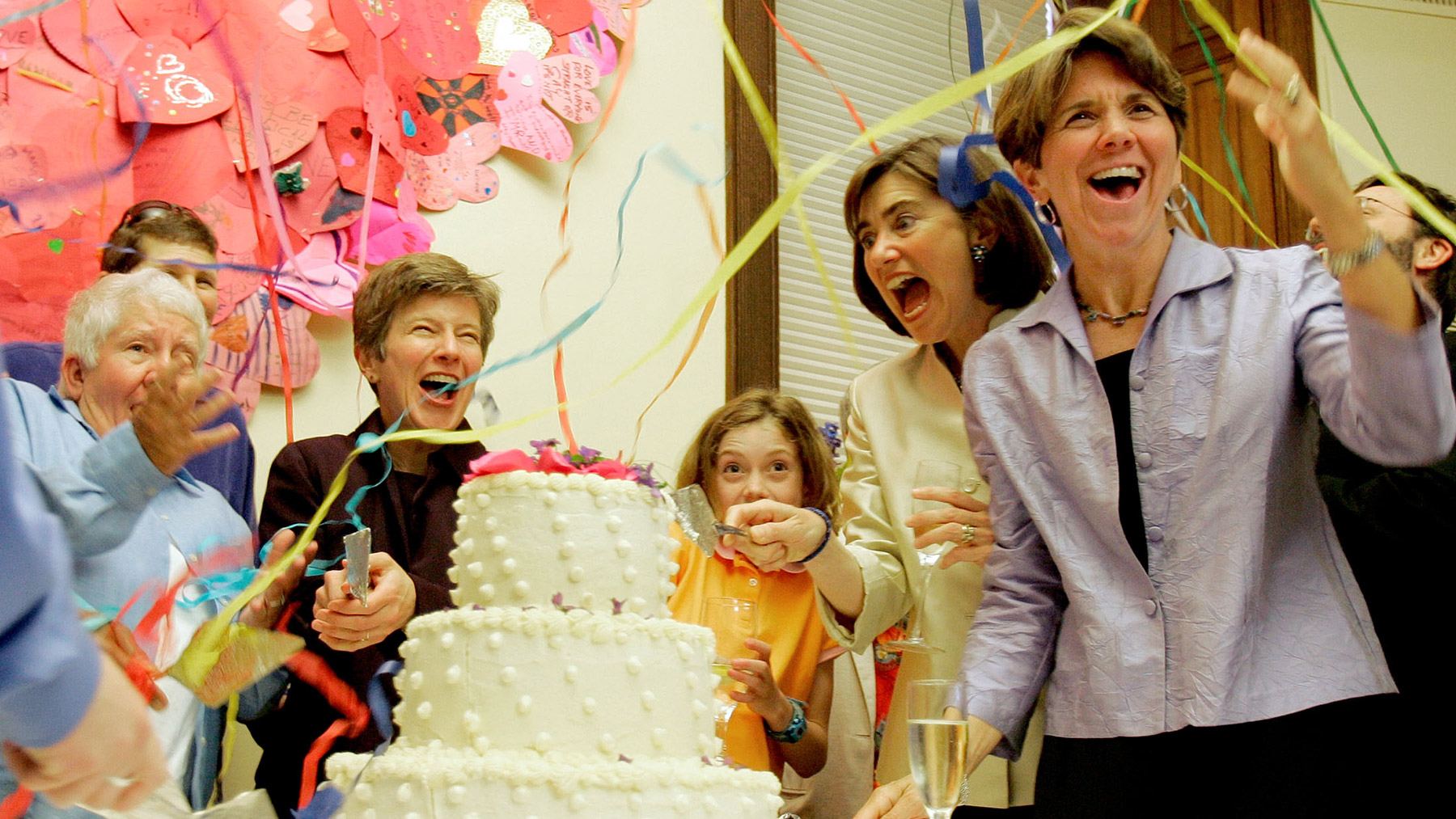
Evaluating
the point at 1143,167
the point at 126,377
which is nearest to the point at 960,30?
the point at 1143,167

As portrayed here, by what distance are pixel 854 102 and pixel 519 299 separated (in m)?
1.33

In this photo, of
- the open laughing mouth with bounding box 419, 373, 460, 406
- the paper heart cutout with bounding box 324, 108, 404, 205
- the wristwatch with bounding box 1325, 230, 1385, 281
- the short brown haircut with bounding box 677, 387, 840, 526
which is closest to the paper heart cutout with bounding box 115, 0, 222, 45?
the paper heart cutout with bounding box 324, 108, 404, 205

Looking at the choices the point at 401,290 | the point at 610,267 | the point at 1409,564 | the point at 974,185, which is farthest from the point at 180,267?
the point at 1409,564

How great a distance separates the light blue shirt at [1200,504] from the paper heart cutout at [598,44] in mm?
1731

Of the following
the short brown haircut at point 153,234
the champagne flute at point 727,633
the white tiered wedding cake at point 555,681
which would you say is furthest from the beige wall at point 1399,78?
the short brown haircut at point 153,234

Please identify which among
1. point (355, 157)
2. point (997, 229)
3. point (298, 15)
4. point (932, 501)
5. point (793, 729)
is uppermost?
point (298, 15)

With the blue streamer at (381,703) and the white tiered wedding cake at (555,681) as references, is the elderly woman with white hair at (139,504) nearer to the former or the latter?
the blue streamer at (381,703)

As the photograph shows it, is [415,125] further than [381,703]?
Yes

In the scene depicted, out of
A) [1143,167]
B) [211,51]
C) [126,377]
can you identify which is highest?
[211,51]

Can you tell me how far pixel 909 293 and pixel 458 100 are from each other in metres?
1.27

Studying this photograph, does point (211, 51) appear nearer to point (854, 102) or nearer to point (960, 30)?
point (854, 102)

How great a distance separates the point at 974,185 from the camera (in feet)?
6.14

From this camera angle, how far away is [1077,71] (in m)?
1.46

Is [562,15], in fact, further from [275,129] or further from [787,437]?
[787,437]
